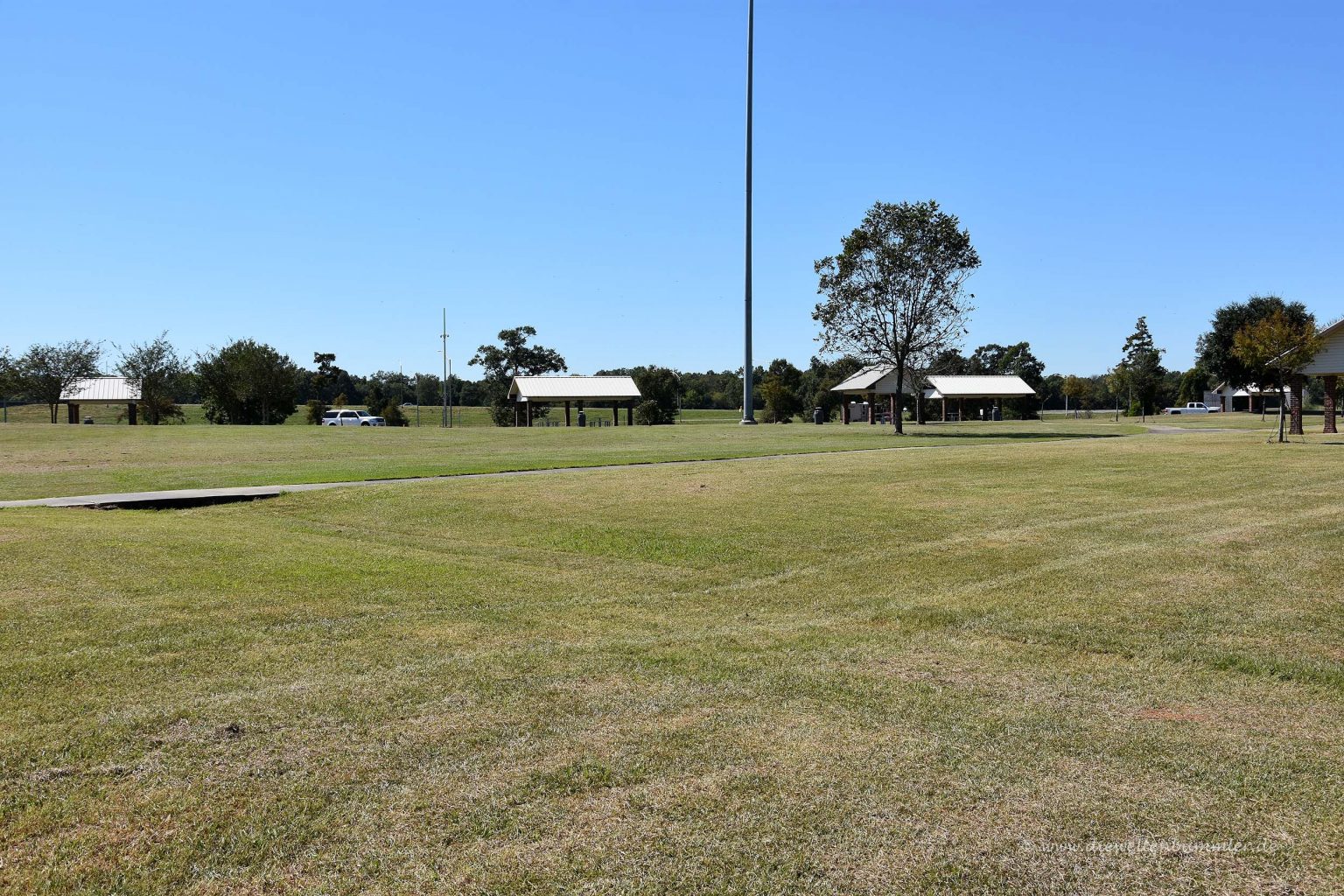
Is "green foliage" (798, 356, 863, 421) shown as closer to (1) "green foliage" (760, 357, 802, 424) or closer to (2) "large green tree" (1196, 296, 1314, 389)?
(1) "green foliage" (760, 357, 802, 424)

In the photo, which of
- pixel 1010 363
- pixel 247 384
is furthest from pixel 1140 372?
pixel 247 384

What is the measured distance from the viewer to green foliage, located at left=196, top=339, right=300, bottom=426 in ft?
227

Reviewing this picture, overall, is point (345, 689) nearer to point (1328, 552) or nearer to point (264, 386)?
point (1328, 552)

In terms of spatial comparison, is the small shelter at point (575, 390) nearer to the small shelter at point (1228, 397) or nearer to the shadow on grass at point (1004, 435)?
the shadow on grass at point (1004, 435)

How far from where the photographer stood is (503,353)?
4717 inches

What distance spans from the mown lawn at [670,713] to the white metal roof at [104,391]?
2419 inches

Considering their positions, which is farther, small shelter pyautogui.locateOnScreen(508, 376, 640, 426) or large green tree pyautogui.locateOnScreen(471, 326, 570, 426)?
large green tree pyautogui.locateOnScreen(471, 326, 570, 426)

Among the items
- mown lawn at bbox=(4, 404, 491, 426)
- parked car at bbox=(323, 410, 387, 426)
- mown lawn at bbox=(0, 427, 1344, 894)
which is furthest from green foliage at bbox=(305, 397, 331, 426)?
mown lawn at bbox=(0, 427, 1344, 894)

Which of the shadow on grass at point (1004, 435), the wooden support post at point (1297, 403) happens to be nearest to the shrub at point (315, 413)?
the shadow on grass at point (1004, 435)

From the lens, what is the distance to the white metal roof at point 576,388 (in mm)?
68875

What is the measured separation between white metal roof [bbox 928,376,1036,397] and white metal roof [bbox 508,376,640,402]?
83.4 feet

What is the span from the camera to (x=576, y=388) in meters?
70.1

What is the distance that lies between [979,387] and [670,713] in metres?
81.7

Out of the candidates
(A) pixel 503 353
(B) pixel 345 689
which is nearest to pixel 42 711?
(B) pixel 345 689
